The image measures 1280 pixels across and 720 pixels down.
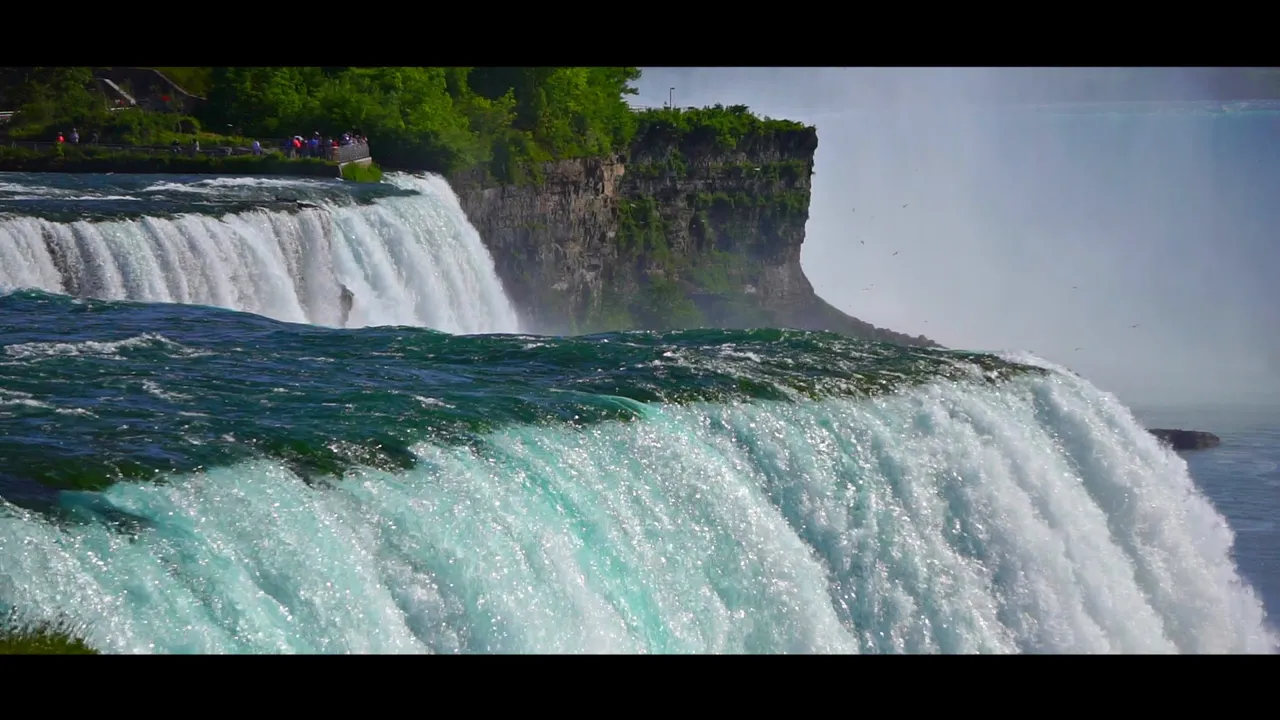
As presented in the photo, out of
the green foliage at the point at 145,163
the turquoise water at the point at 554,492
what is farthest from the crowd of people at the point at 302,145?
the turquoise water at the point at 554,492

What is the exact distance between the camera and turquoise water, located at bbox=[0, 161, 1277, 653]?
8836 millimetres

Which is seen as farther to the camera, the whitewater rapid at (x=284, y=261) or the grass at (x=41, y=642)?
the whitewater rapid at (x=284, y=261)

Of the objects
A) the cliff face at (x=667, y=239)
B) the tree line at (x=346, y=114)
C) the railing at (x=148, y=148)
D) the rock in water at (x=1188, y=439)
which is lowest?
the rock in water at (x=1188, y=439)

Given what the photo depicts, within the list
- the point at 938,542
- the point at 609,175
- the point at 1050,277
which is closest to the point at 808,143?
the point at 609,175

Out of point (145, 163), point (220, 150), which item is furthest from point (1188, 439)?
point (145, 163)

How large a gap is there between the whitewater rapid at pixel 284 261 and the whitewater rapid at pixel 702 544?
984cm

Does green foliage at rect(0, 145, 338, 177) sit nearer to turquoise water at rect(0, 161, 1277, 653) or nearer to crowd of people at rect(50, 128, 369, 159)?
crowd of people at rect(50, 128, 369, 159)

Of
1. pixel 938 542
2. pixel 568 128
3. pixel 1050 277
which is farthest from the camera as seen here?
pixel 1050 277

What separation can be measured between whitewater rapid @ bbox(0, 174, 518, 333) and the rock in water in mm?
13893

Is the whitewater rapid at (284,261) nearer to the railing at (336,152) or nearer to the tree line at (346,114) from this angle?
the railing at (336,152)

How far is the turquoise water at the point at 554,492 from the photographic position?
29.0 ft

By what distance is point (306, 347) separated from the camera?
15.9 metres
